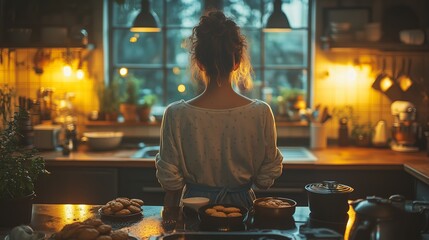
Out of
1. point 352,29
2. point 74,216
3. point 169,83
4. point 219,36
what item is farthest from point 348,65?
point 74,216

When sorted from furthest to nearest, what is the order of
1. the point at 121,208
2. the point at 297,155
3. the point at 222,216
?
1. the point at 297,155
2. the point at 121,208
3. the point at 222,216

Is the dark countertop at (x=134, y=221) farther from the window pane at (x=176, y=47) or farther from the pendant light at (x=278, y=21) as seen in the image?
the window pane at (x=176, y=47)

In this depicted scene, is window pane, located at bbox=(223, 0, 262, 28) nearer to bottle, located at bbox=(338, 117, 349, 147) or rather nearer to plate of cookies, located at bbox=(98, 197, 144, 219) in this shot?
bottle, located at bbox=(338, 117, 349, 147)

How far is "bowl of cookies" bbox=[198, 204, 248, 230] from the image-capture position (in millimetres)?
1865

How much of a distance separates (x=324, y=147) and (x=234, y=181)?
6.70 feet

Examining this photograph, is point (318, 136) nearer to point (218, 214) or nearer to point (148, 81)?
point (148, 81)

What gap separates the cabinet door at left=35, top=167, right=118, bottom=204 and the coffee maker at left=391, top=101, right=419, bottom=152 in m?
1.98

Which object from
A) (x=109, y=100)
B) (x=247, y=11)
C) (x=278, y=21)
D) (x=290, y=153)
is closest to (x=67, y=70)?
(x=109, y=100)

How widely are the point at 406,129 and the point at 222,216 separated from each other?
98.7 inches

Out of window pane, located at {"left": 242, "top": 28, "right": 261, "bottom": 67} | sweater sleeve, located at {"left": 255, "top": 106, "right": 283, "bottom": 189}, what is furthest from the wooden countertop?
sweater sleeve, located at {"left": 255, "top": 106, "right": 283, "bottom": 189}

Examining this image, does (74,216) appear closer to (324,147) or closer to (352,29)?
(324,147)

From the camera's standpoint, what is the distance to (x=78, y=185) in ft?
11.9

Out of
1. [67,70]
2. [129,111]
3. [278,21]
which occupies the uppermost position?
[278,21]

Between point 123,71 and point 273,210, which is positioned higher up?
point 123,71
